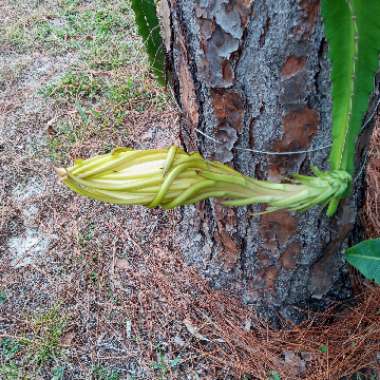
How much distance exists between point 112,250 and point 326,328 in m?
0.71

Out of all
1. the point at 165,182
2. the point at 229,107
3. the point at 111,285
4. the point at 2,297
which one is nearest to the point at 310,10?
the point at 229,107

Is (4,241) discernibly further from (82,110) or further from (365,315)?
(365,315)

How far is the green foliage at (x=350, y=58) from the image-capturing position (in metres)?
0.72

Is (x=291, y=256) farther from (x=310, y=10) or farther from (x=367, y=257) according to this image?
(x=310, y=10)

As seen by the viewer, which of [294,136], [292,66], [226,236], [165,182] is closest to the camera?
[165,182]

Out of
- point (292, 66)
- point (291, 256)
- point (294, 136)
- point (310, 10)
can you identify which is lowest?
point (291, 256)

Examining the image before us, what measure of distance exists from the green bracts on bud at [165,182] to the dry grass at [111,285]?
0.66 meters

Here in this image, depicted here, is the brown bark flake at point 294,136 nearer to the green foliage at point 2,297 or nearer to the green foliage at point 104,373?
the green foliage at point 104,373

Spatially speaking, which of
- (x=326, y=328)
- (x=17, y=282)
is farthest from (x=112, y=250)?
(x=326, y=328)

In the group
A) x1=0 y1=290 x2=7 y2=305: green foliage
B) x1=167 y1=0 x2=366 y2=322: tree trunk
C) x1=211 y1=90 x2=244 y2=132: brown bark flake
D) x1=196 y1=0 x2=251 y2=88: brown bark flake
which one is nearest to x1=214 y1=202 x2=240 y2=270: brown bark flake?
x1=167 y1=0 x2=366 y2=322: tree trunk

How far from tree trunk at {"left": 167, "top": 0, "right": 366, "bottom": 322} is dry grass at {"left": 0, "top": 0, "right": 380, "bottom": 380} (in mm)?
95

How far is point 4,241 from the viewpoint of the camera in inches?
66.6

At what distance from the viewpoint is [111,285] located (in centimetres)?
150

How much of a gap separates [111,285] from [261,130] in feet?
2.48
